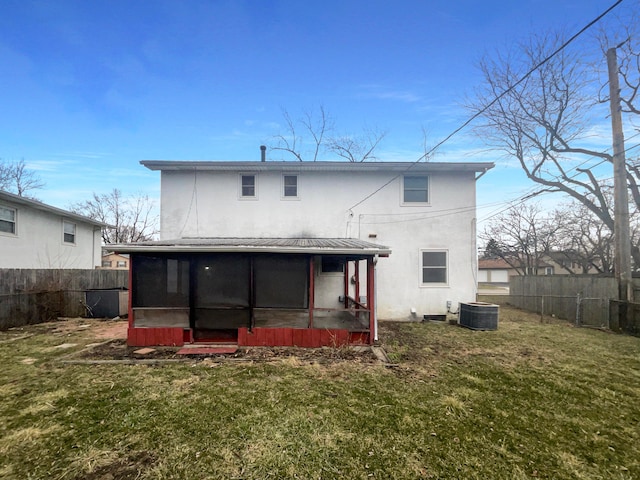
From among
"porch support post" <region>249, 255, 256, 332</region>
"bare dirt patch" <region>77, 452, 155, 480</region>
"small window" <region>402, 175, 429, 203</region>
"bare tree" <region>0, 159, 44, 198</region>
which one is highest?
"bare tree" <region>0, 159, 44, 198</region>

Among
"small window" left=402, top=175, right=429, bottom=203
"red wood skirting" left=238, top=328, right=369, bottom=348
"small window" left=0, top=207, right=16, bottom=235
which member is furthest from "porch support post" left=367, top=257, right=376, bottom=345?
"small window" left=0, top=207, right=16, bottom=235

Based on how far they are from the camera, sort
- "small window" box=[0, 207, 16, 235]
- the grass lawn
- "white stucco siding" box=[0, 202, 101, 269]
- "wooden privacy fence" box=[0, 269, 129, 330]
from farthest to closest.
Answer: "white stucco siding" box=[0, 202, 101, 269], "small window" box=[0, 207, 16, 235], "wooden privacy fence" box=[0, 269, 129, 330], the grass lawn

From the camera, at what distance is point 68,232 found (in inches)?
547

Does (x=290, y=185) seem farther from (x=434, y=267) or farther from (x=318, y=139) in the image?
(x=318, y=139)

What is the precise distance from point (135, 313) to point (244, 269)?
266 centimetres

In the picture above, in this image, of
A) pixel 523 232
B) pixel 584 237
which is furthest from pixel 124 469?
pixel 523 232

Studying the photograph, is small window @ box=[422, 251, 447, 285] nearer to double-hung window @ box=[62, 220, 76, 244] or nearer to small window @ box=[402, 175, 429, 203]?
small window @ box=[402, 175, 429, 203]

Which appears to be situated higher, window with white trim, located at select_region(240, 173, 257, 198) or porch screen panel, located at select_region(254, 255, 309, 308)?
window with white trim, located at select_region(240, 173, 257, 198)

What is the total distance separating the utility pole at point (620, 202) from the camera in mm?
8312

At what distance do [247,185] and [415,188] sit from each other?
5.84 meters

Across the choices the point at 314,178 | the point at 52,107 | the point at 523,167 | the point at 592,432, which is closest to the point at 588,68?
the point at 523,167

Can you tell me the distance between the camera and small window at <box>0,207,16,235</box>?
10.7 m

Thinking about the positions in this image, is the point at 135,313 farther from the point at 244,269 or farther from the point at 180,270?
the point at 244,269

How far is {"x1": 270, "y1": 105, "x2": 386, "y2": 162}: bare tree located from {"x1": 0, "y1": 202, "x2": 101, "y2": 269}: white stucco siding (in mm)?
10686
